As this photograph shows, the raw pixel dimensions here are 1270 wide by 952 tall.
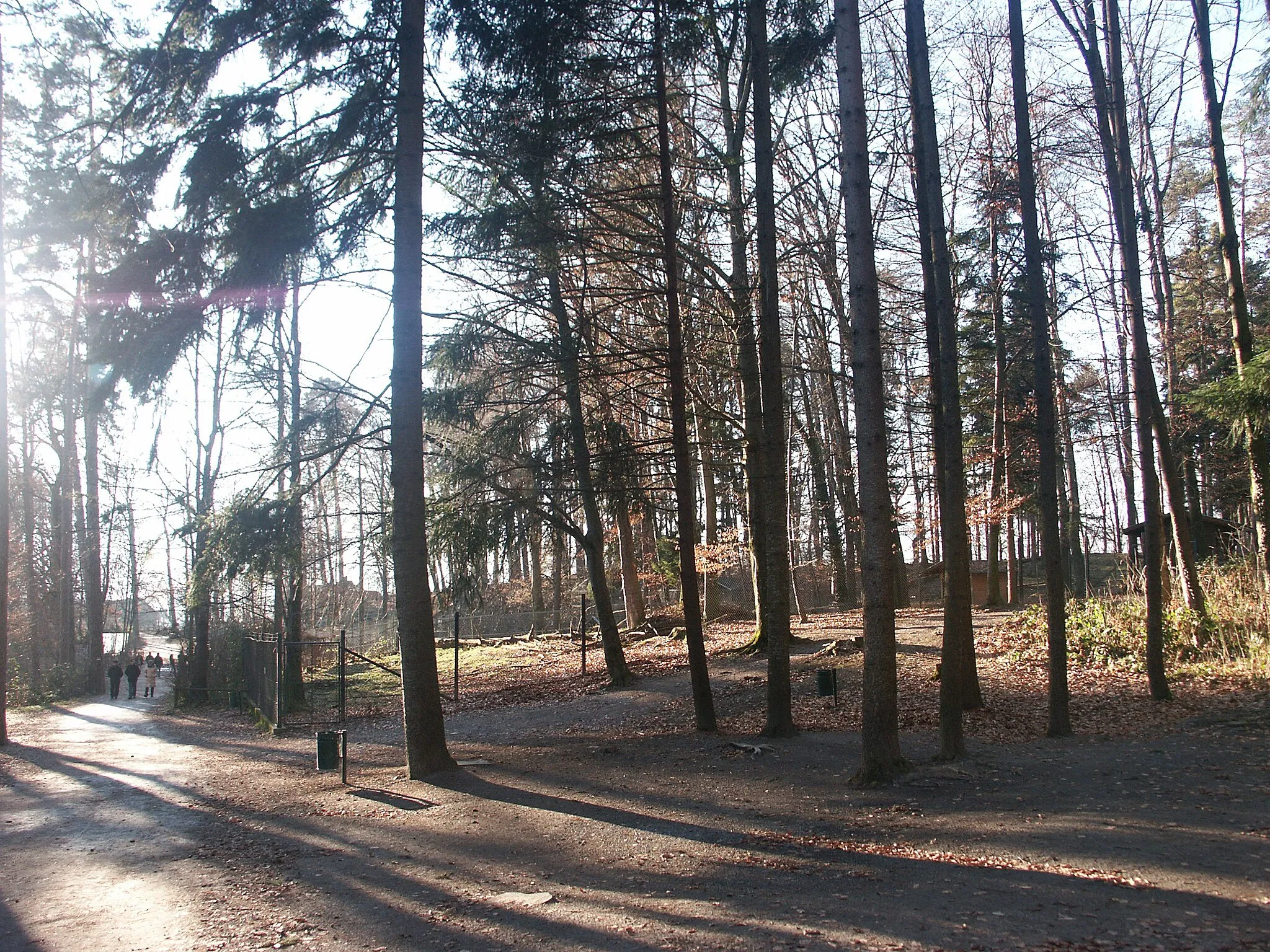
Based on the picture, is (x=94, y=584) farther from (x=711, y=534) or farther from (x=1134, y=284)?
(x=1134, y=284)

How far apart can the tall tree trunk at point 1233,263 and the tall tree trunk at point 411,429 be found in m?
11.9

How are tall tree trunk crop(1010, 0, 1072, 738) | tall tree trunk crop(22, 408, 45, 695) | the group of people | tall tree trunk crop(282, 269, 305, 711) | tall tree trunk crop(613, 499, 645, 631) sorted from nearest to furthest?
tall tree trunk crop(1010, 0, 1072, 738) → tall tree trunk crop(282, 269, 305, 711) → tall tree trunk crop(613, 499, 645, 631) → the group of people → tall tree trunk crop(22, 408, 45, 695)

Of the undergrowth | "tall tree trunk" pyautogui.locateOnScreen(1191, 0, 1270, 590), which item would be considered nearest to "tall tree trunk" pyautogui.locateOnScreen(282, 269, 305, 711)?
the undergrowth

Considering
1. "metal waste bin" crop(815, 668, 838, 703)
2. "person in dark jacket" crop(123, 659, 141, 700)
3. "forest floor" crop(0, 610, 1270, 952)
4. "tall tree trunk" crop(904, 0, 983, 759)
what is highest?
"tall tree trunk" crop(904, 0, 983, 759)

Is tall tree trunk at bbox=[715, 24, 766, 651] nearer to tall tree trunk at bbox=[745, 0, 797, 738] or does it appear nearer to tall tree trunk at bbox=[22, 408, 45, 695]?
tall tree trunk at bbox=[745, 0, 797, 738]

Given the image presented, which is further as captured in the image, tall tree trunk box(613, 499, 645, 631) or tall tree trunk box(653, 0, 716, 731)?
tall tree trunk box(613, 499, 645, 631)

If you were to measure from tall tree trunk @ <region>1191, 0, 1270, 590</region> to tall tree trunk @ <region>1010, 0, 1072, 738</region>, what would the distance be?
170 inches

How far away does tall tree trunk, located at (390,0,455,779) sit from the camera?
9953 millimetres

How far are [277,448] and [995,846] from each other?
376 inches

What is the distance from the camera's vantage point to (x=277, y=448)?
11078 mm

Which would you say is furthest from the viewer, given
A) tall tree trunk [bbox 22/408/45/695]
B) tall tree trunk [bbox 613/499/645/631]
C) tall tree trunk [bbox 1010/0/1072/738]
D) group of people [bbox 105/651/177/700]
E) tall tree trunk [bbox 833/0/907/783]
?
tall tree trunk [bbox 22/408/45/695]

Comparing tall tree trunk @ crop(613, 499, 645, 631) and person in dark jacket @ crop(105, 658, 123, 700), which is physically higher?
tall tree trunk @ crop(613, 499, 645, 631)

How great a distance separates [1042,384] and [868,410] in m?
3.37

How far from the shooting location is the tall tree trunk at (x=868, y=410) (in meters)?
8.19
